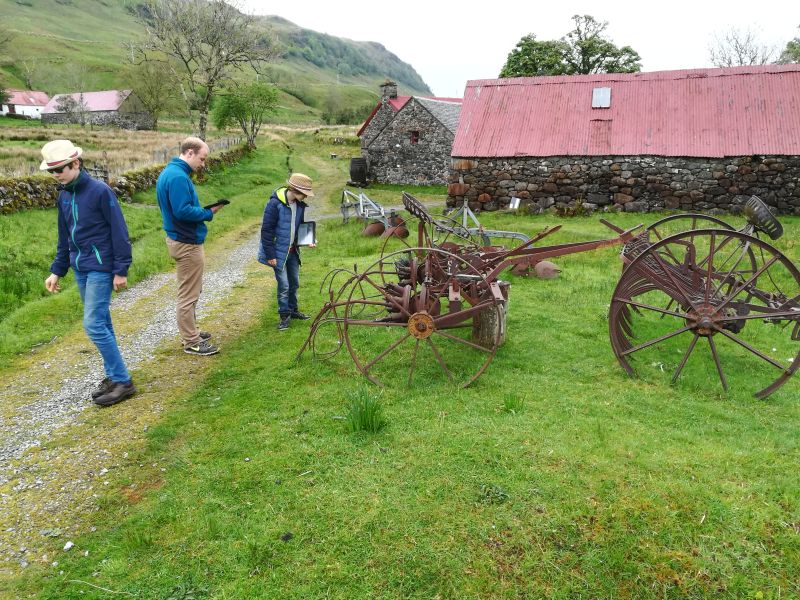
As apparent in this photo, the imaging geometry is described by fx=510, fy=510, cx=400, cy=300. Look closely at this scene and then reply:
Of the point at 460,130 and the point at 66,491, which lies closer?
the point at 66,491

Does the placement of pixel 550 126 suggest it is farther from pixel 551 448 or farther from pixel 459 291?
pixel 551 448

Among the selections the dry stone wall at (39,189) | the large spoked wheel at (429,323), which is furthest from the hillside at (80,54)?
the large spoked wheel at (429,323)

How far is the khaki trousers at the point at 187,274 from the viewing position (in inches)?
264

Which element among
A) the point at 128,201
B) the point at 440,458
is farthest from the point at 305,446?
the point at 128,201

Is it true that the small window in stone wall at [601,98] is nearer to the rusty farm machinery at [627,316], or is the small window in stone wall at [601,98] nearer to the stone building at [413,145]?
the stone building at [413,145]

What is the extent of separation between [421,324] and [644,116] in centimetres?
1646

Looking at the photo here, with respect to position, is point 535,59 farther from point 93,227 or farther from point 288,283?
point 93,227

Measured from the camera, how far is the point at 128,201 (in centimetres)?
1720

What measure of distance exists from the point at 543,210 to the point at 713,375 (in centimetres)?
1340

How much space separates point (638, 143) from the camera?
1778cm

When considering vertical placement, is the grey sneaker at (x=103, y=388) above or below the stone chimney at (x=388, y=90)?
below

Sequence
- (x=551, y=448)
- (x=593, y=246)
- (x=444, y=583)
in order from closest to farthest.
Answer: (x=444, y=583), (x=551, y=448), (x=593, y=246)

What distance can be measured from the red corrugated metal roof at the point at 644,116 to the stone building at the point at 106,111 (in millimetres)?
56707

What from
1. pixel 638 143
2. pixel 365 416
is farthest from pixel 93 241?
pixel 638 143
